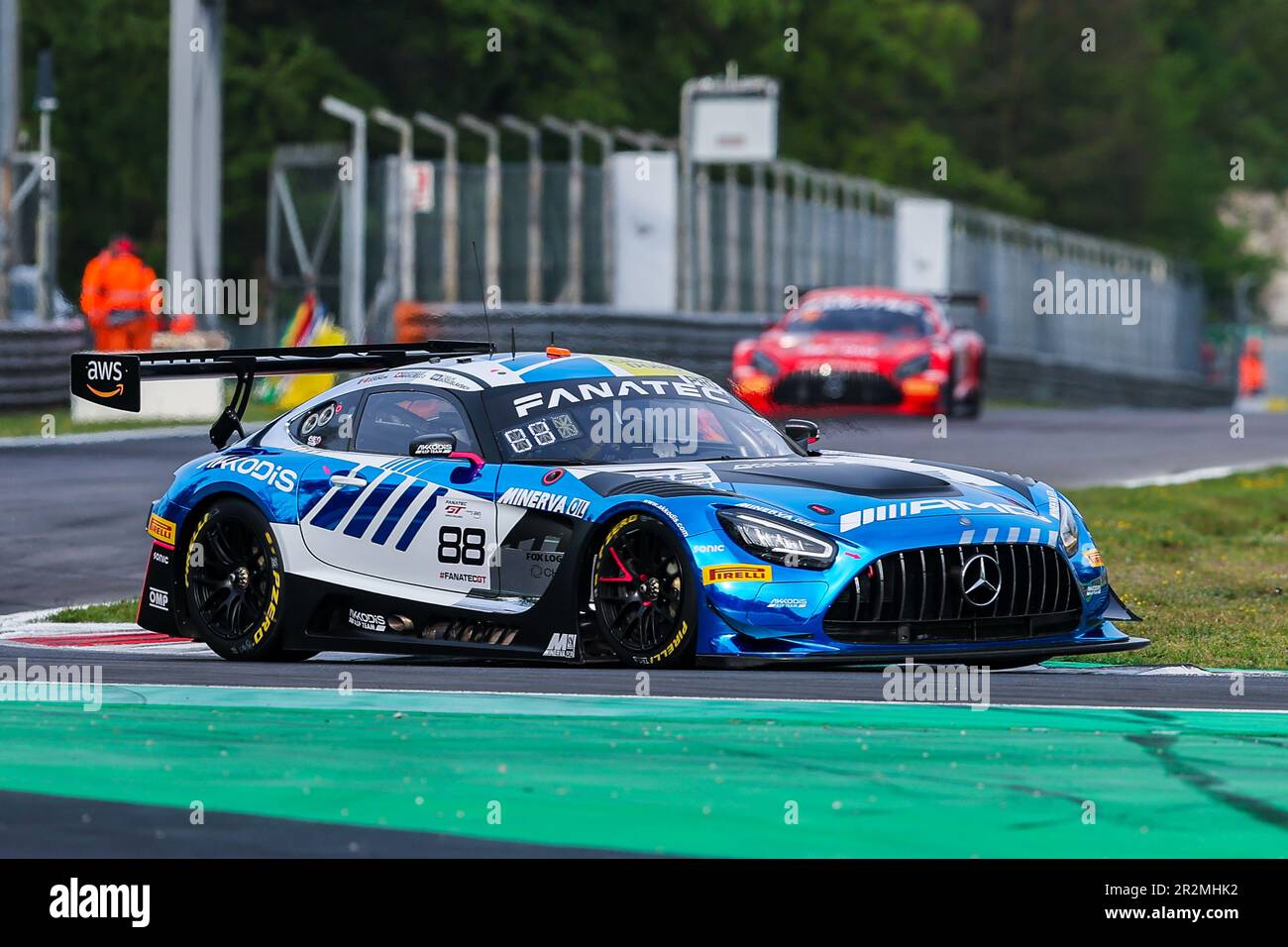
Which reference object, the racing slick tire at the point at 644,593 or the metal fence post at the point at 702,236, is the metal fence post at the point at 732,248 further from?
the racing slick tire at the point at 644,593

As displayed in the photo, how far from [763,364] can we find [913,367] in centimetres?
156

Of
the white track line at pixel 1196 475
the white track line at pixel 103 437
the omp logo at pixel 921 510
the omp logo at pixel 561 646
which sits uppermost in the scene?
the white track line at pixel 103 437

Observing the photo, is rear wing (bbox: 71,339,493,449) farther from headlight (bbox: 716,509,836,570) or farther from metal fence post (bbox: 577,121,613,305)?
metal fence post (bbox: 577,121,613,305)

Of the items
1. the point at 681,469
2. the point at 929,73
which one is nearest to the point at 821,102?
the point at 929,73

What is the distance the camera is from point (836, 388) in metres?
29.6

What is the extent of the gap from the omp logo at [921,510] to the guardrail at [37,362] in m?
18.0

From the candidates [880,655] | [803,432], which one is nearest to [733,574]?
[880,655]

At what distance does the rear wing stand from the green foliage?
3720 centimetres

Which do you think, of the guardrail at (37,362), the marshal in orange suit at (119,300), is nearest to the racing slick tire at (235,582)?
the guardrail at (37,362)

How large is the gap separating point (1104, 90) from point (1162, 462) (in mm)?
61185

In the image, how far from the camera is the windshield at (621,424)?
36.5 ft

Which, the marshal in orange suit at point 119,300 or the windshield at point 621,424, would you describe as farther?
the marshal in orange suit at point 119,300

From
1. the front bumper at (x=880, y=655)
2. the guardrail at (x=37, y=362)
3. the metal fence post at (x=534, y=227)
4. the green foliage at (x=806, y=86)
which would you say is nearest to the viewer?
the front bumper at (x=880, y=655)
